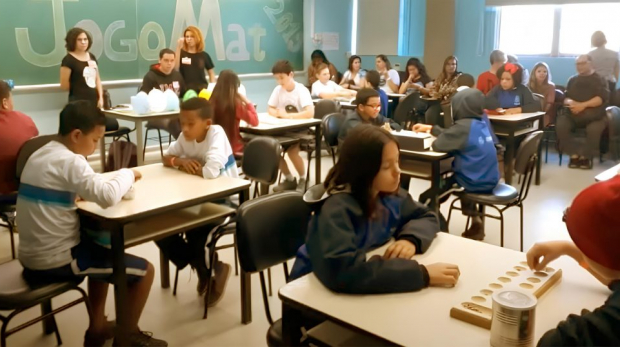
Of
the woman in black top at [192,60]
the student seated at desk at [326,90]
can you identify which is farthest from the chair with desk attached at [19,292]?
the student seated at desk at [326,90]

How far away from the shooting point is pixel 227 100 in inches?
181

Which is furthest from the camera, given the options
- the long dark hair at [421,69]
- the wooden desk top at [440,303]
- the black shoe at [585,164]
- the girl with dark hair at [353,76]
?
the girl with dark hair at [353,76]

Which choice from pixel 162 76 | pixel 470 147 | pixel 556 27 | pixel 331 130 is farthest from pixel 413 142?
pixel 556 27

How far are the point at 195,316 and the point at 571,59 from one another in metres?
7.00

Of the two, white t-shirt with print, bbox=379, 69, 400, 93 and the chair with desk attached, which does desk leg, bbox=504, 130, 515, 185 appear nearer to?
white t-shirt with print, bbox=379, 69, 400, 93

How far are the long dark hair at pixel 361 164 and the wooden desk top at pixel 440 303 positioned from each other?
0.29m

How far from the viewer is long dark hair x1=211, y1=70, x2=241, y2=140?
4566 mm

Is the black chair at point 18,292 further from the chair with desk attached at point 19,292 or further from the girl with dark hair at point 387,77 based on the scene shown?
the girl with dark hair at point 387,77

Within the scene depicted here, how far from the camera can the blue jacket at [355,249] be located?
1613 mm

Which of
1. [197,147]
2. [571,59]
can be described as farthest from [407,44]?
[197,147]

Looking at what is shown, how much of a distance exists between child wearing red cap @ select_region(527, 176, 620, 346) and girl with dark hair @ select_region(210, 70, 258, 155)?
364 centimetres

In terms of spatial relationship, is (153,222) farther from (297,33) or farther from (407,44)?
(407,44)

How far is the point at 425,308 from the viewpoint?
5.06ft

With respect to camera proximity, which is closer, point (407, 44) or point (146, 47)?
point (146, 47)
